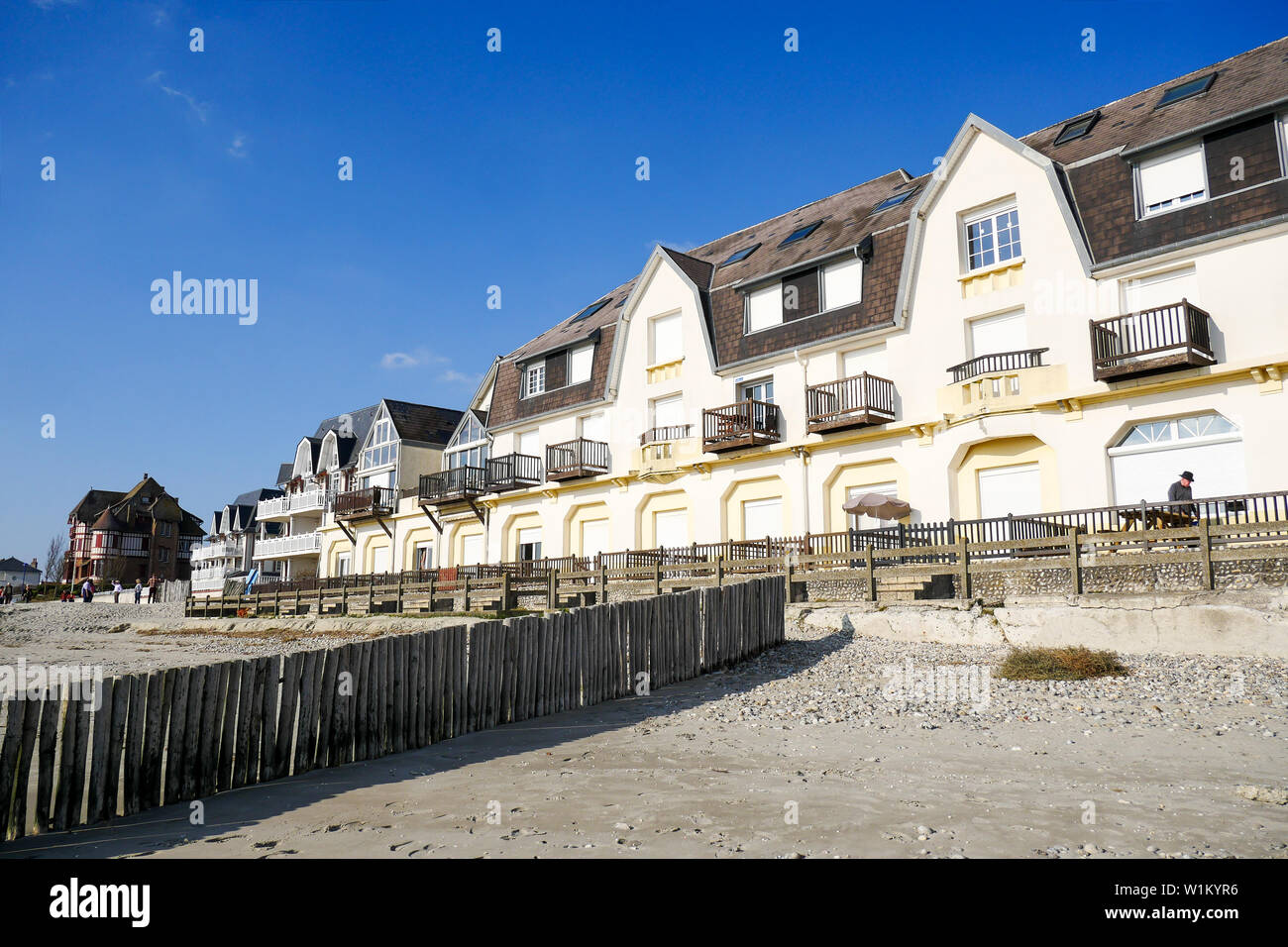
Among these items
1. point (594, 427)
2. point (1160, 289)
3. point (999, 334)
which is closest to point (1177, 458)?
point (1160, 289)

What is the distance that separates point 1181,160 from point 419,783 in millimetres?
21597

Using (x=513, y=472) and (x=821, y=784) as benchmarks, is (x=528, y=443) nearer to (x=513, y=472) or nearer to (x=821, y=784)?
(x=513, y=472)

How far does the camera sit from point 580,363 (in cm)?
3416

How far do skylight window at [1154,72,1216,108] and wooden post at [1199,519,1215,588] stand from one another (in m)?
13.7

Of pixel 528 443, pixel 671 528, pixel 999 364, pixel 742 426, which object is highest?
pixel 528 443

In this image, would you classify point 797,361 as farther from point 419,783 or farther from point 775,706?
point 419,783

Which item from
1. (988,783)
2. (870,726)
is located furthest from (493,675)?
(988,783)

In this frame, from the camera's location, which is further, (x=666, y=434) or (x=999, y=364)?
(x=666, y=434)

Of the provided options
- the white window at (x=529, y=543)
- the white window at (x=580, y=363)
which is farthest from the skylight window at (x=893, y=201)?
the white window at (x=529, y=543)

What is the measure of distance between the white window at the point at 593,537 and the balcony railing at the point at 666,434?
4157 mm

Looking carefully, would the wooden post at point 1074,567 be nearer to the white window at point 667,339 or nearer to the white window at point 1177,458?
the white window at point 1177,458

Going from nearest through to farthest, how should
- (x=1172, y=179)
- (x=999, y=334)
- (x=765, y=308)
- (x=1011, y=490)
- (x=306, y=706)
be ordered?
(x=306, y=706), (x=1172, y=179), (x=1011, y=490), (x=999, y=334), (x=765, y=308)

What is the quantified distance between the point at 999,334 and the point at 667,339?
12149 mm

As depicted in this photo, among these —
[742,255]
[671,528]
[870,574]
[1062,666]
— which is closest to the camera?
[1062,666]
